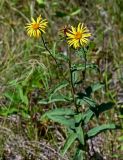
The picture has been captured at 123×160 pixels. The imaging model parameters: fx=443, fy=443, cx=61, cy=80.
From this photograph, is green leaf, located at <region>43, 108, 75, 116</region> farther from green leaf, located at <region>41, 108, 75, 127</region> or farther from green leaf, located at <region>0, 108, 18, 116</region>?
green leaf, located at <region>0, 108, 18, 116</region>

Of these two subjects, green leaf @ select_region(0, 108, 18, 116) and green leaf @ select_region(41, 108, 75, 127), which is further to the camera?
green leaf @ select_region(0, 108, 18, 116)

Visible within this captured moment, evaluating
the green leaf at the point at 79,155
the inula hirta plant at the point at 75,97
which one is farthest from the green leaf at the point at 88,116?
the green leaf at the point at 79,155

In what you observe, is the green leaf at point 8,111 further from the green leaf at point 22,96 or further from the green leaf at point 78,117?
the green leaf at point 78,117

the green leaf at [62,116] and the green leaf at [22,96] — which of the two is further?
the green leaf at [22,96]

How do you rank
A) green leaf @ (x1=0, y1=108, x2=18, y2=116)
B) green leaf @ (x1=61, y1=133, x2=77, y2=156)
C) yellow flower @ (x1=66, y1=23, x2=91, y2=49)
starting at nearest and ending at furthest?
yellow flower @ (x1=66, y1=23, x2=91, y2=49)
green leaf @ (x1=61, y1=133, x2=77, y2=156)
green leaf @ (x1=0, y1=108, x2=18, y2=116)

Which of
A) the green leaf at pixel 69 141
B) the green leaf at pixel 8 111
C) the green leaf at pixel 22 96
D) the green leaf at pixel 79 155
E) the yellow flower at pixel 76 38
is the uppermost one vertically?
the yellow flower at pixel 76 38

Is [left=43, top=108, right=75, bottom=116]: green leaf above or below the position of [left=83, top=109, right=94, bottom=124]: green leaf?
above

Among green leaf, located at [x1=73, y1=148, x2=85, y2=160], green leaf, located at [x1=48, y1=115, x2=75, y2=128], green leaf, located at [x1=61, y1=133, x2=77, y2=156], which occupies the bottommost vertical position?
green leaf, located at [x1=73, y1=148, x2=85, y2=160]

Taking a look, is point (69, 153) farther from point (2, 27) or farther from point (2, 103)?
point (2, 27)

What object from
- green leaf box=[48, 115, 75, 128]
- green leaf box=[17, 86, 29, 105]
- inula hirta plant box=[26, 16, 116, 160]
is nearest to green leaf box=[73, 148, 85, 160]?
inula hirta plant box=[26, 16, 116, 160]

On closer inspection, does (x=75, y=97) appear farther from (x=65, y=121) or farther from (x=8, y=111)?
(x=8, y=111)

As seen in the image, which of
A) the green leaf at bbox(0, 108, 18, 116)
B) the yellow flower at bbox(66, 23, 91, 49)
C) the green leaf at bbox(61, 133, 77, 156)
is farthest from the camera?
the green leaf at bbox(0, 108, 18, 116)

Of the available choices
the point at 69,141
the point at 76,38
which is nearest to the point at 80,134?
the point at 69,141
